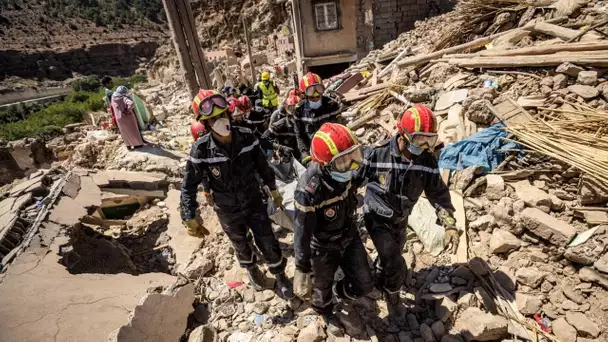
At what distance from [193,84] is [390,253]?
15.6ft

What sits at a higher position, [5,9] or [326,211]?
[5,9]

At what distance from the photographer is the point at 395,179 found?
8.89ft

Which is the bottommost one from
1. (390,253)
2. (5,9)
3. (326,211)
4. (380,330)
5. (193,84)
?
(380,330)

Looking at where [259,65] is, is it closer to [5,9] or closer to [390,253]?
[390,253]

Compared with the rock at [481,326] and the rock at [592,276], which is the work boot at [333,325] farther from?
the rock at [592,276]

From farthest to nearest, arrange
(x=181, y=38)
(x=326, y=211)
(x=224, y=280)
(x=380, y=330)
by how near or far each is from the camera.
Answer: (x=181, y=38) → (x=224, y=280) → (x=380, y=330) → (x=326, y=211)

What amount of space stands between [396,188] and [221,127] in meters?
1.74

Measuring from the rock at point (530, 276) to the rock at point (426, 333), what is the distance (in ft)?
3.56

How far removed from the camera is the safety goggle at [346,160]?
2.20 m

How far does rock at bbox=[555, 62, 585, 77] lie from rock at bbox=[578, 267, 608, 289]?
132 inches

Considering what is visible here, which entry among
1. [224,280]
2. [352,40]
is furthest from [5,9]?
[224,280]

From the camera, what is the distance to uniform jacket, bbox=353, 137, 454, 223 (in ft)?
8.84

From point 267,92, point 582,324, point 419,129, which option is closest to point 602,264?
point 582,324

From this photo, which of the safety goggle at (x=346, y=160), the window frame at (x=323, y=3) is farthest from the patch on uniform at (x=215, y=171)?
the window frame at (x=323, y=3)
